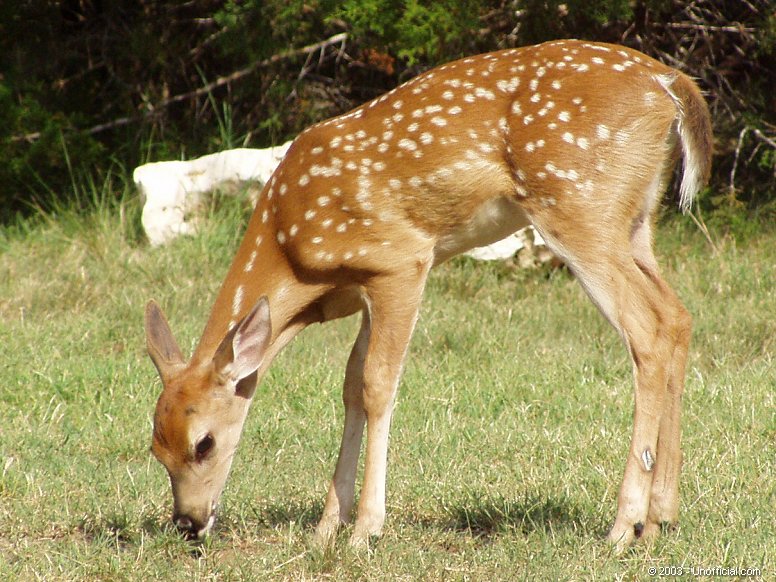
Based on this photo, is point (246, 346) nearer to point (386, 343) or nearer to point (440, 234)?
point (386, 343)

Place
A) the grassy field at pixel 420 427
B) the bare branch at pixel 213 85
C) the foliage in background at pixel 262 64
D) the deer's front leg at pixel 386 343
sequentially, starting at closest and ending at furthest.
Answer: the grassy field at pixel 420 427 → the deer's front leg at pixel 386 343 → the foliage in background at pixel 262 64 → the bare branch at pixel 213 85

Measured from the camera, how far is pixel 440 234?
191 inches

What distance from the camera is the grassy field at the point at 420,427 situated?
14.3 feet

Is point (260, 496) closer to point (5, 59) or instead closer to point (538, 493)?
point (538, 493)

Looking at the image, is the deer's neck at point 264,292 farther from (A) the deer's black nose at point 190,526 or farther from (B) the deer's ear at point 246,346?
(A) the deer's black nose at point 190,526

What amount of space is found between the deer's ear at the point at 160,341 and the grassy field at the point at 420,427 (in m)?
0.63

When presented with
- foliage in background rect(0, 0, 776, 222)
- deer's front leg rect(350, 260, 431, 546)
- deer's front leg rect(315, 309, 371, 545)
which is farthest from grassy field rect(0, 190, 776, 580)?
foliage in background rect(0, 0, 776, 222)

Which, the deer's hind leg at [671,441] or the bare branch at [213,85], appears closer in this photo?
the deer's hind leg at [671,441]

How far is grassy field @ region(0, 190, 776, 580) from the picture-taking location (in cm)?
437

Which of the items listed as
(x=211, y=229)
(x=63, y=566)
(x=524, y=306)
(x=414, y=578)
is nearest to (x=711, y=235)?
(x=524, y=306)

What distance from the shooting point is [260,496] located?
5137 millimetres

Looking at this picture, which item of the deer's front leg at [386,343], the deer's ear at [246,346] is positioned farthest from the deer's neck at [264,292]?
the deer's front leg at [386,343]

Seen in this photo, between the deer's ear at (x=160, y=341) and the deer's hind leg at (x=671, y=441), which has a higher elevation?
the deer's ear at (x=160, y=341)

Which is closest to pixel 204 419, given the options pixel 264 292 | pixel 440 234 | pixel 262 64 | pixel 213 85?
pixel 264 292
